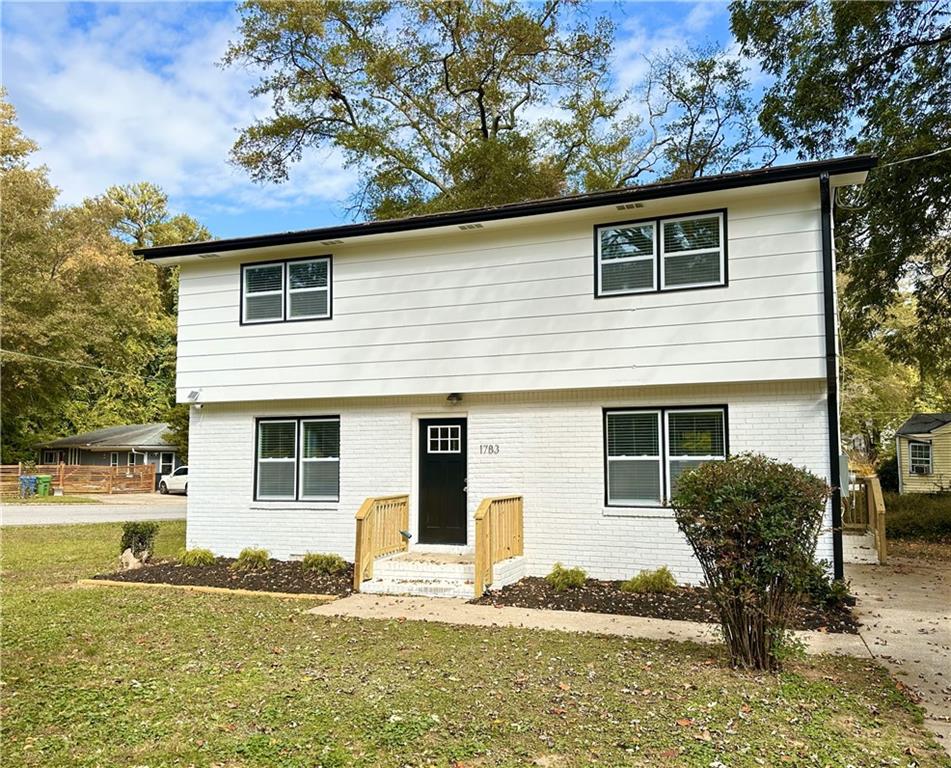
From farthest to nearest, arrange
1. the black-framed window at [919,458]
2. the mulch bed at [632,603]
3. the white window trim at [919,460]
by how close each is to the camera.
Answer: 1. the black-framed window at [919,458]
2. the white window trim at [919,460]
3. the mulch bed at [632,603]

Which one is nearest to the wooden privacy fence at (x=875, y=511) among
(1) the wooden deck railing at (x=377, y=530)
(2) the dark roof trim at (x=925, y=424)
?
(1) the wooden deck railing at (x=377, y=530)

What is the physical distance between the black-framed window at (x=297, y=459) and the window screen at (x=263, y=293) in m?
1.73

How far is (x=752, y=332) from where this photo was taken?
9.28 metres

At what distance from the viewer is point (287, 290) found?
1202cm

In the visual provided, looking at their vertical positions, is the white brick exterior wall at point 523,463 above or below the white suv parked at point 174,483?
above

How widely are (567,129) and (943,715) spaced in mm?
22089

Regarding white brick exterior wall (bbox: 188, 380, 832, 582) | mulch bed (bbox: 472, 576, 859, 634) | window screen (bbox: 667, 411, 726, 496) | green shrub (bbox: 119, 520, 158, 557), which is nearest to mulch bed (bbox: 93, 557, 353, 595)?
green shrub (bbox: 119, 520, 158, 557)

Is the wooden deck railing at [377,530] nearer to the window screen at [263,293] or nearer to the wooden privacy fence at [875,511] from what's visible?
the window screen at [263,293]

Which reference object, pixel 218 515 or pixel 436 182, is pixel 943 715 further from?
pixel 436 182

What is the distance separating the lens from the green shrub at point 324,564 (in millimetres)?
10828

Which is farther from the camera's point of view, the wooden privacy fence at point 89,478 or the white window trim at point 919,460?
the wooden privacy fence at point 89,478

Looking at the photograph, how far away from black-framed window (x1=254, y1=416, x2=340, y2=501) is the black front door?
4.83 ft

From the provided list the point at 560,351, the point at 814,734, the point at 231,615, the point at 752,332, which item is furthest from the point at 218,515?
the point at 814,734

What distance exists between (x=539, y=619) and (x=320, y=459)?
515 centimetres
